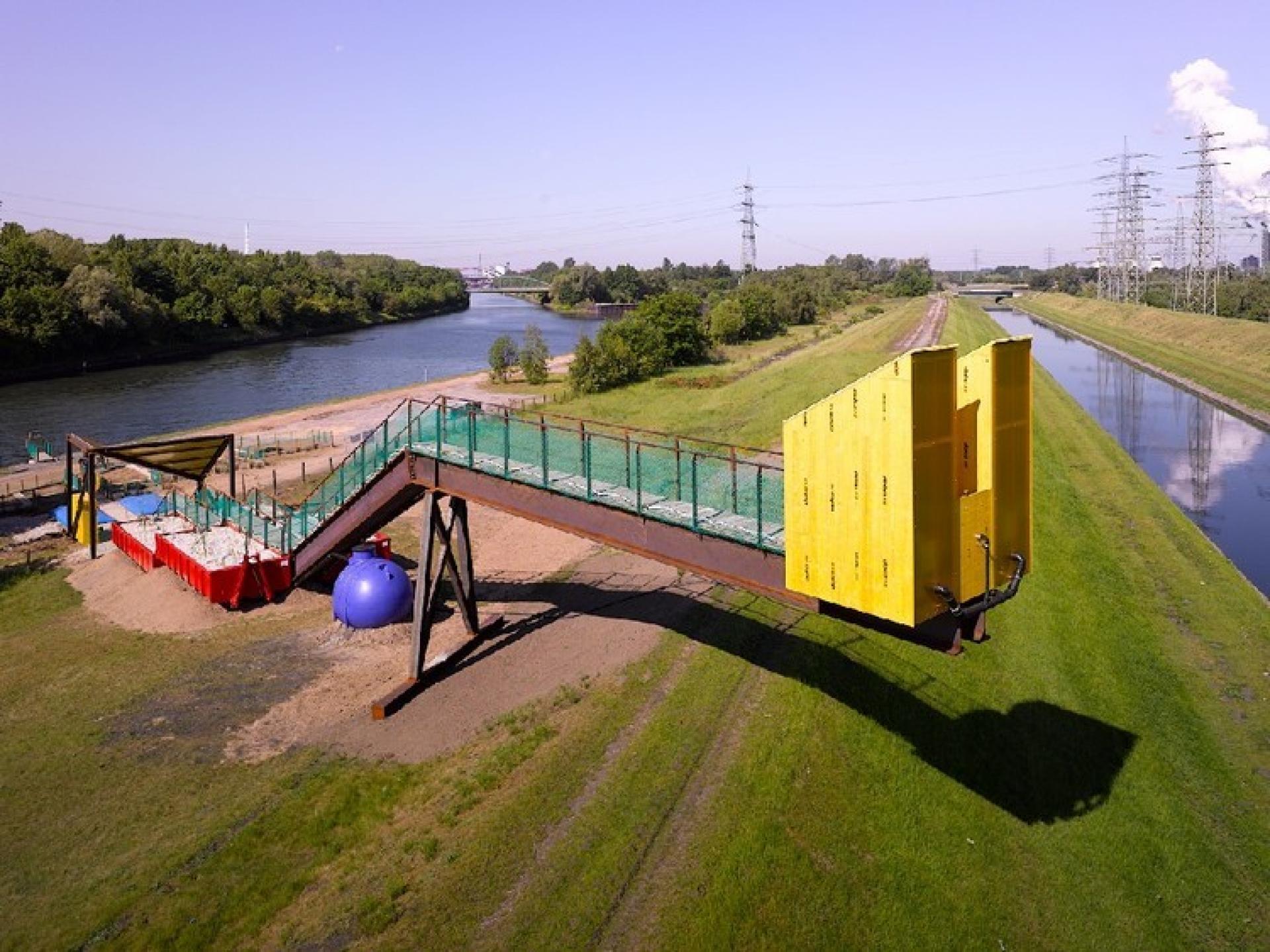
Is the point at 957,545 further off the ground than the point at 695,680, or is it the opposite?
the point at 957,545

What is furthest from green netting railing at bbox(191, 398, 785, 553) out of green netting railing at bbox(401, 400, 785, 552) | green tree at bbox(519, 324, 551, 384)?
green tree at bbox(519, 324, 551, 384)

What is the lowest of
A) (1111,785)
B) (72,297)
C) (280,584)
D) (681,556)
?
(1111,785)

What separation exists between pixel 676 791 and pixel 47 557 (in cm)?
2386

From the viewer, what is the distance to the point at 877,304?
171m

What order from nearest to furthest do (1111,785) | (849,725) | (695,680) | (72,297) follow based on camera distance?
(1111,785) < (849,725) < (695,680) < (72,297)

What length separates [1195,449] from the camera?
49844 millimetres

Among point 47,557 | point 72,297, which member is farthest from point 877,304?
point 47,557

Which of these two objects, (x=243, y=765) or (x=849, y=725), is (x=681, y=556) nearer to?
(x=849, y=725)

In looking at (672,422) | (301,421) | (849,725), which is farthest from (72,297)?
(849,725)

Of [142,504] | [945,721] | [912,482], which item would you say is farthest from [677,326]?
[912,482]

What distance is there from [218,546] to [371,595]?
661 centimetres

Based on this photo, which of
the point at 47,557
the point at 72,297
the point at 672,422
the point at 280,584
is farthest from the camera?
the point at 72,297

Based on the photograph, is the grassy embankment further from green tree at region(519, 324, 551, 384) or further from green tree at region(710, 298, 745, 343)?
green tree at region(519, 324, 551, 384)

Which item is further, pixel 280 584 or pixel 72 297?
pixel 72 297
